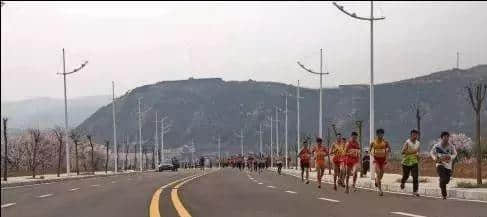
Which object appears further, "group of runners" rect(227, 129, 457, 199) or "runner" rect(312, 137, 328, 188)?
"runner" rect(312, 137, 328, 188)

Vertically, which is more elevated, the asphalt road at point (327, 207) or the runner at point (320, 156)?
the runner at point (320, 156)

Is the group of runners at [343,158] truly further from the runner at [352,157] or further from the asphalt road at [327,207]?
the asphalt road at [327,207]

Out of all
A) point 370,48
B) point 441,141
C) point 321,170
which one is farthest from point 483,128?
point 441,141

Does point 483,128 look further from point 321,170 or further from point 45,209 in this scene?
point 45,209

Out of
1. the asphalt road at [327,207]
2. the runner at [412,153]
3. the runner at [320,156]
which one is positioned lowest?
the asphalt road at [327,207]

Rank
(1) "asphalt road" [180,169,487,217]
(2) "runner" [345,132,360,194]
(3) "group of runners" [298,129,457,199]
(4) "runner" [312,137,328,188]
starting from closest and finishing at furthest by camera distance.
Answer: (1) "asphalt road" [180,169,487,217] → (3) "group of runners" [298,129,457,199] → (2) "runner" [345,132,360,194] → (4) "runner" [312,137,328,188]

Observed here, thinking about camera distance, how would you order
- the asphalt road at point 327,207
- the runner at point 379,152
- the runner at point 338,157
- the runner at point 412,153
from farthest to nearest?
the runner at point 338,157, the runner at point 379,152, the runner at point 412,153, the asphalt road at point 327,207

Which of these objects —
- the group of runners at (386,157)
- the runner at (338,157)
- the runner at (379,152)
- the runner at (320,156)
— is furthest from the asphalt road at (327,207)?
the runner at (320,156)

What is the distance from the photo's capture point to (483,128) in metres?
90.7

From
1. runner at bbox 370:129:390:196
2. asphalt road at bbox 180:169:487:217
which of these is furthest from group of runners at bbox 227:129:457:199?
asphalt road at bbox 180:169:487:217

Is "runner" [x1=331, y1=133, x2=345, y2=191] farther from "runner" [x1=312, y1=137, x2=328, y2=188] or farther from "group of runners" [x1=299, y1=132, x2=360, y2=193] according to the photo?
"runner" [x1=312, y1=137, x2=328, y2=188]

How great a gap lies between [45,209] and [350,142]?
34.9 feet

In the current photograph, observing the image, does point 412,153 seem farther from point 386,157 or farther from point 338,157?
point 338,157

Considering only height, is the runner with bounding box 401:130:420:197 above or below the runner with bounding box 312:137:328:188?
above
